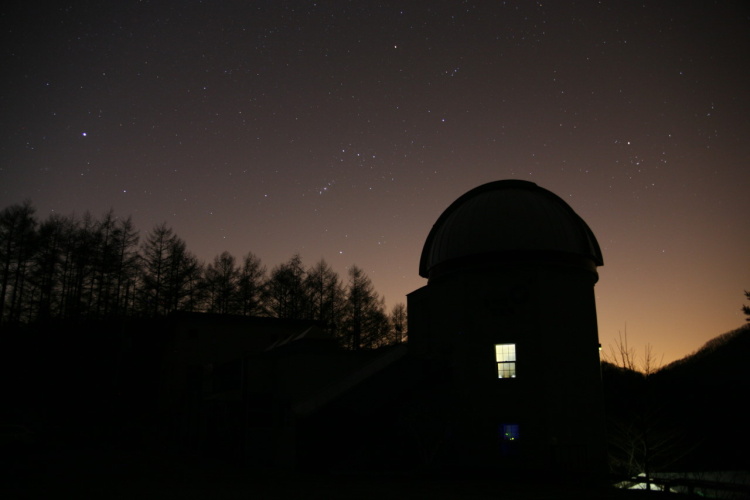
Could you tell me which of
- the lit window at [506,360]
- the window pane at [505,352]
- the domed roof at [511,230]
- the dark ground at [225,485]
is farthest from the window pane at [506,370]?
the domed roof at [511,230]

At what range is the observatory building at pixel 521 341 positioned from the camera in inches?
736

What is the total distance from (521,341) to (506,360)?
3.06 feet

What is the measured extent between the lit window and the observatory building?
1.5 inches

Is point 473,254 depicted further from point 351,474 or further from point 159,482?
point 159,482

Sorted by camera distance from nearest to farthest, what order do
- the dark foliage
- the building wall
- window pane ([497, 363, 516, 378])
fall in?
the building wall → window pane ([497, 363, 516, 378]) → the dark foliage

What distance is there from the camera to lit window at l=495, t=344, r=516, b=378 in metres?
A: 19.5

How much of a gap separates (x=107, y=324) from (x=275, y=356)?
2567 cm

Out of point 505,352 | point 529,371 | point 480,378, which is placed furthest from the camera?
point 480,378

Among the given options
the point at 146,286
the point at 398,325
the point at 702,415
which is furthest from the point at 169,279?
the point at 702,415

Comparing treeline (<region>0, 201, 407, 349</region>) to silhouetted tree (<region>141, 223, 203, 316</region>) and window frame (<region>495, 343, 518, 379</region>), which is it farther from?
window frame (<region>495, 343, 518, 379</region>)

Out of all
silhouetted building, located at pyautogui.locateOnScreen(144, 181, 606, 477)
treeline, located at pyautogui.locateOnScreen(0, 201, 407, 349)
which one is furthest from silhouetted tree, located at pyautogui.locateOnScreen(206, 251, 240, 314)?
silhouetted building, located at pyautogui.locateOnScreen(144, 181, 606, 477)

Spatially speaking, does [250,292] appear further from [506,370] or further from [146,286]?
[506,370]

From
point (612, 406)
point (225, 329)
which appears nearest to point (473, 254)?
point (225, 329)

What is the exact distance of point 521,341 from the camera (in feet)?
63.8
